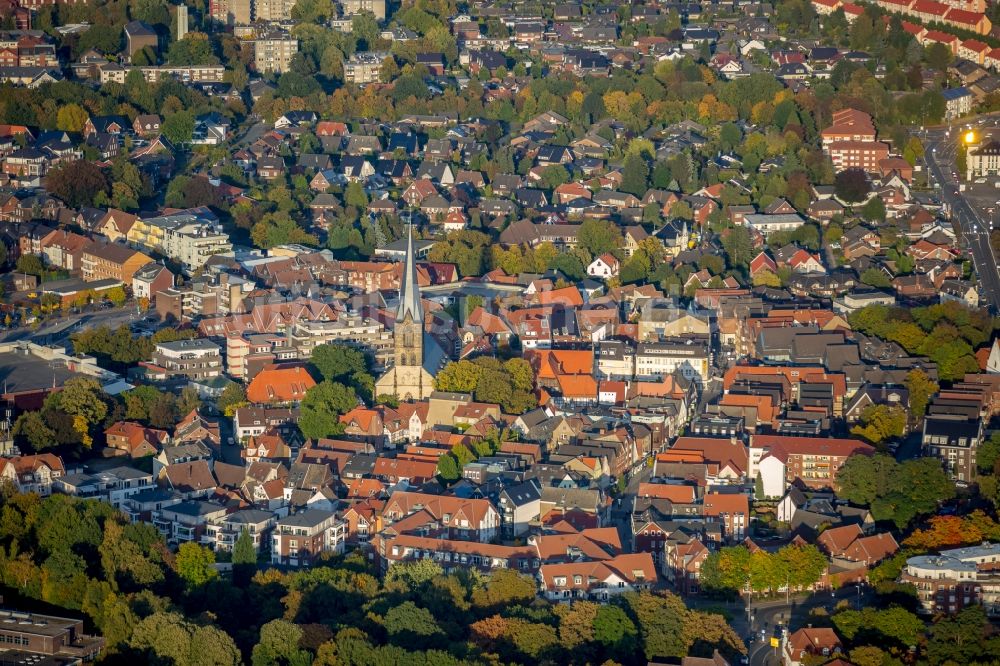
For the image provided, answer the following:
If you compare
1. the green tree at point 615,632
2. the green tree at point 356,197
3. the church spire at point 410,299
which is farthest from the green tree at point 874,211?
the green tree at point 615,632

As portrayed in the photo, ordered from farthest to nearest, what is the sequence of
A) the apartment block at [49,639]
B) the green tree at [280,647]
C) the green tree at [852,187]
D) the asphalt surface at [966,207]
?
the green tree at [852,187], the asphalt surface at [966,207], the apartment block at [49,639], the green tree at [280,647]

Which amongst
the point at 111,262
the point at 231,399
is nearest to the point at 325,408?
the point at 231,399

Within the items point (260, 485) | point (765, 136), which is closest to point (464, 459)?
point (260, 485)

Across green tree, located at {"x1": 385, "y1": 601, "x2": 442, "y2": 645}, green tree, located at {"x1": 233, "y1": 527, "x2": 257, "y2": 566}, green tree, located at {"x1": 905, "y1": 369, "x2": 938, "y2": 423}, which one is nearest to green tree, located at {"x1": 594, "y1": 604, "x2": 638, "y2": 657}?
green tree, located at {"x1": 385, "y1": 601, "x2": 442, "y2": 645}

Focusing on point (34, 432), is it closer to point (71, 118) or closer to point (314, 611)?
point (314, 611)

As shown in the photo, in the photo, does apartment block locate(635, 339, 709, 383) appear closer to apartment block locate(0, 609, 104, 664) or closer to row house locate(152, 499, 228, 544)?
row house locate(152, 499, 228, 544)

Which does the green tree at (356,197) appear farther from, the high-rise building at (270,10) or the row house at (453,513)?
the high-rise building at (270,10)

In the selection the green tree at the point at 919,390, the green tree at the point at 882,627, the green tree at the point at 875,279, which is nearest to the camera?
the green tree at the point at 882,627

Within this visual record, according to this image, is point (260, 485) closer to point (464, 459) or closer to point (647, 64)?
point (464, 459)

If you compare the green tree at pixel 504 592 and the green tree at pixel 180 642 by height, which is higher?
the green tree at pixel 504 592
